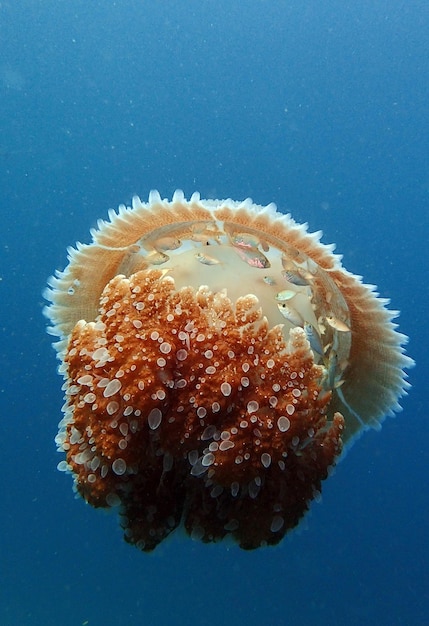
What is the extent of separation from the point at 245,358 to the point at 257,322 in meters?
0.22

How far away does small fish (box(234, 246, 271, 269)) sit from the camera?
3076mm

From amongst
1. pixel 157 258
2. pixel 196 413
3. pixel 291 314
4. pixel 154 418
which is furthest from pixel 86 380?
pixel 291 314

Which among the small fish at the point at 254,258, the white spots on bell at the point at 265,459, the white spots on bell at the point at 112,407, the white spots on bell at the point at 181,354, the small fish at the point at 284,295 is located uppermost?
the small fish at the point at 254,258

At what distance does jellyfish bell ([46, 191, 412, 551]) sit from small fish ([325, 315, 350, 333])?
0.01 meters

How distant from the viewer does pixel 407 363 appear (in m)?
3.35

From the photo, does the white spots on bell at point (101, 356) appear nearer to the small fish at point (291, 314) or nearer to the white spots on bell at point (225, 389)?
the white spots on bell at point (225, 389)

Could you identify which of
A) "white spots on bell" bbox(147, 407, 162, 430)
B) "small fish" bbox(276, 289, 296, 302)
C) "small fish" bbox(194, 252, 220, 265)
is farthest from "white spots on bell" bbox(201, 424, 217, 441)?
"small fish" bbox(194, 252, 220, 265)

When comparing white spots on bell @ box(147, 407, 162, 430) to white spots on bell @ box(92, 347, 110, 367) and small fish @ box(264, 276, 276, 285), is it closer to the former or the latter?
white spots on bell @ box(92, 347, 110, 367)

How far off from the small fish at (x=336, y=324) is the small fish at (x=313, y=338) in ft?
0.46

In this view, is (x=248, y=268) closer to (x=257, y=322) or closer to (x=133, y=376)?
(x=257, y=322)

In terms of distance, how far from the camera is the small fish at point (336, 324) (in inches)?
124

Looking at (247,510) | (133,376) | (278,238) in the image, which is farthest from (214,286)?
(247,510)

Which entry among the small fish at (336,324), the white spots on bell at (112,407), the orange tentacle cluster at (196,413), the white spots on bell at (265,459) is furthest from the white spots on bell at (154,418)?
the small fish at (336,324)

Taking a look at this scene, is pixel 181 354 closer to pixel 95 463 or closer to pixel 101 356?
pixel 101 356
